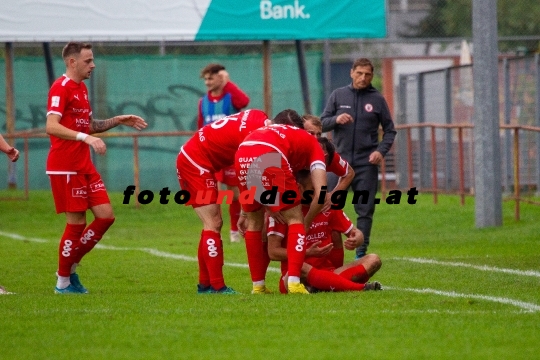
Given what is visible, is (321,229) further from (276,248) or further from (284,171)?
(284,171)

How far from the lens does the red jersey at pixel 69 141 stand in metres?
9.61

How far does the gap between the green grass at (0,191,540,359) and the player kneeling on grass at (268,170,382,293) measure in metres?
0.29

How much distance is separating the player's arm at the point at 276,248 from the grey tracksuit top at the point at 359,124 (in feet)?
10.8

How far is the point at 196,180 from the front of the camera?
9.56 meters

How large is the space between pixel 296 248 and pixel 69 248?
7.03ft

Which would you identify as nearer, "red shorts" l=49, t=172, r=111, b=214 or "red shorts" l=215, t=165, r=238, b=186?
"red shorts" l=49, t=172, r=111, b=214

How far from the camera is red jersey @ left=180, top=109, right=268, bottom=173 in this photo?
31.3ft

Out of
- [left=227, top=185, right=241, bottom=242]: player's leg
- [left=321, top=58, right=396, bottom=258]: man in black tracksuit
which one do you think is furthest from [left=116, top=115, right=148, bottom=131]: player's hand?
[left=227, top=185, right=241, bottom=242]: player's leg

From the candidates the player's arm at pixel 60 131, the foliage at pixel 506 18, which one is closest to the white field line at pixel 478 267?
the player's arm at pixel 60 131

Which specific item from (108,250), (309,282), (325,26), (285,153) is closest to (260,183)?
(285,153)

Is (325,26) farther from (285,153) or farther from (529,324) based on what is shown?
(529,324)

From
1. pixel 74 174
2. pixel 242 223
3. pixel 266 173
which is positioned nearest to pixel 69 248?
pixel 74 174

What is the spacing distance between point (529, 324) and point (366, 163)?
18.3 ft

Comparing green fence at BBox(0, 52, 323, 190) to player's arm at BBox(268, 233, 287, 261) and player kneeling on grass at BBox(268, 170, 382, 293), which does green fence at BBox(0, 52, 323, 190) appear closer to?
player kneeling on grass at BBox(268, 170, 382, 293)
